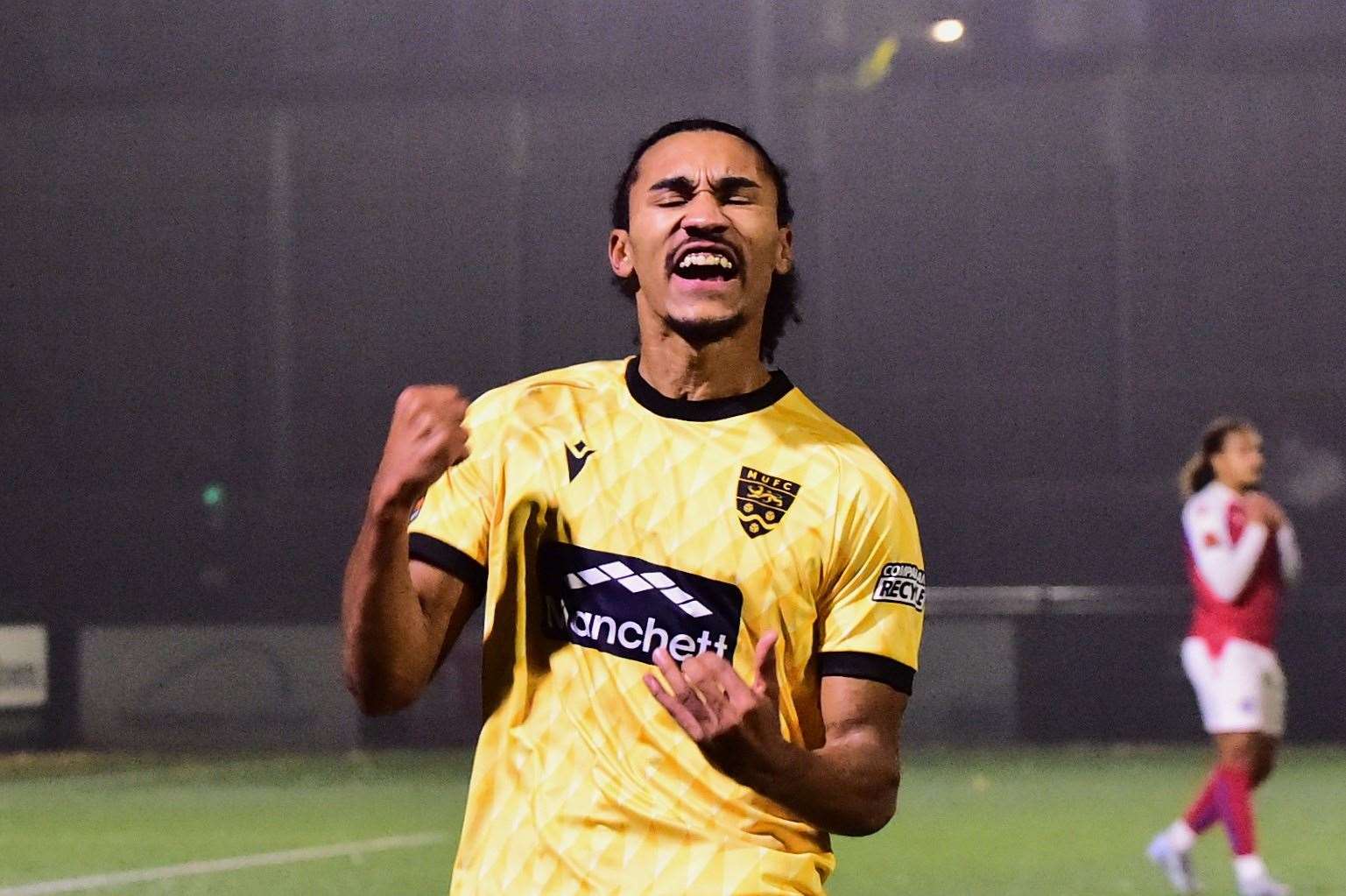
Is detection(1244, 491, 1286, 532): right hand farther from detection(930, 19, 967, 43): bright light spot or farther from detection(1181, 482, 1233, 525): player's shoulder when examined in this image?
detection(930, 19, 967, 43): bright light spot

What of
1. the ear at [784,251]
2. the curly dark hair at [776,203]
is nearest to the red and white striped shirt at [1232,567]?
the curly dark hair at [776,203]

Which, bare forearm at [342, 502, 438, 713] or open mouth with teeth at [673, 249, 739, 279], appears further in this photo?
open mouth with teeth at [673, 249, 739, 279]

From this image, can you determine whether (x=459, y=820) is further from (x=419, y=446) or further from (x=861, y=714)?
(x=419, y=446)

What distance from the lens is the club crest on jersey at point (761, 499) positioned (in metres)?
2.84

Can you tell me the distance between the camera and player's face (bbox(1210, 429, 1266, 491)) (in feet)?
25.7

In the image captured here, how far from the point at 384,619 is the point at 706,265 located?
629mm

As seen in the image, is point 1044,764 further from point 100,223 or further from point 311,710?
point 100,223

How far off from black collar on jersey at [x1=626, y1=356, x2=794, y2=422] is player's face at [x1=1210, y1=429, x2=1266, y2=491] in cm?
512

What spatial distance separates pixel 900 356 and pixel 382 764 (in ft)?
26.3

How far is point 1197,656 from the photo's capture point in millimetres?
8078

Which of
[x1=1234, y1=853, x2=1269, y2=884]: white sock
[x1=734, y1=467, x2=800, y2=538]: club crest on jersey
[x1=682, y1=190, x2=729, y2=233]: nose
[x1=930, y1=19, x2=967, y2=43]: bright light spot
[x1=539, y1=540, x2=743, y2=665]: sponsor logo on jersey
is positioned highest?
[x1=930, y1=19, x2=967, y2=43]: bright light spot

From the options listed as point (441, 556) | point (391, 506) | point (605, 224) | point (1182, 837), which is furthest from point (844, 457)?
point (605, 224)

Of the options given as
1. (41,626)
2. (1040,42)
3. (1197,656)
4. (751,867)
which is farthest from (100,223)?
(751,867)

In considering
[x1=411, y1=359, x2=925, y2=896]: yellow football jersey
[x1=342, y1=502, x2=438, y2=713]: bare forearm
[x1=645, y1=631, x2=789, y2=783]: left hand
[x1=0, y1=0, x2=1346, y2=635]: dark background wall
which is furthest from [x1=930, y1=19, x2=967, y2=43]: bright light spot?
[x1=645, y1=631, x2=789, y2=783]: left hand
